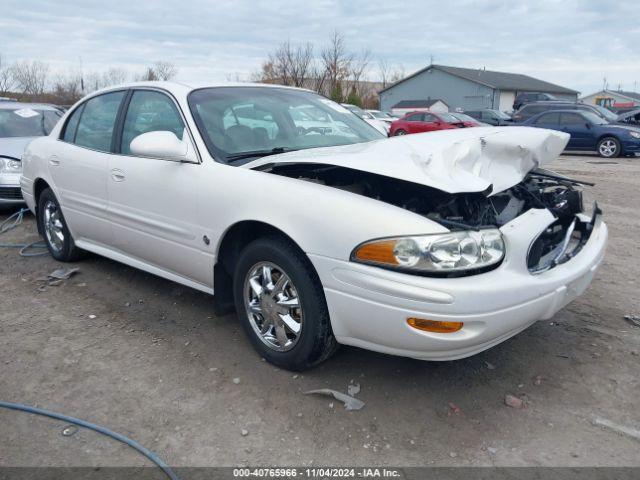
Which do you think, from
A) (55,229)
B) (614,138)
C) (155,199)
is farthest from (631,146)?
(155,199)

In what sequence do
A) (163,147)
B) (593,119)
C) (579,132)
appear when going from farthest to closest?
1. (593,119)
2. (579,132)
3. (163,147)

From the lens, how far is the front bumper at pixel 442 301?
248cm

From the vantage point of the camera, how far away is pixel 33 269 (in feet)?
17.0

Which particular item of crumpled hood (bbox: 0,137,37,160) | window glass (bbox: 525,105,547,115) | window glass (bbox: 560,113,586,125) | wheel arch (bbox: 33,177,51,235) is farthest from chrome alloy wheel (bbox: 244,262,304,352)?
window glass (bbox: 525,105,547,115)

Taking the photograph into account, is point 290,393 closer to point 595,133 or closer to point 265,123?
point 265,123

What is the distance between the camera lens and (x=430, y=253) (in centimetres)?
252

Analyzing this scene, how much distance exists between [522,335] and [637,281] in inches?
64.1

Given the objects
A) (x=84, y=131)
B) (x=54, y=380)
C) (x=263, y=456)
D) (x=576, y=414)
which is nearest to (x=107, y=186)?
(x=84, y=131)

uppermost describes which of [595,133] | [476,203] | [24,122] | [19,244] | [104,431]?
[24,122]

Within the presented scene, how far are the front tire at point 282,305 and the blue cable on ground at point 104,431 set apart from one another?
2.90 feet

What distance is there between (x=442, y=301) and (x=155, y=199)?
209 cm

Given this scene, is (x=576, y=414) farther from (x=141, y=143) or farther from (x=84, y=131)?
(x=84, y=131)

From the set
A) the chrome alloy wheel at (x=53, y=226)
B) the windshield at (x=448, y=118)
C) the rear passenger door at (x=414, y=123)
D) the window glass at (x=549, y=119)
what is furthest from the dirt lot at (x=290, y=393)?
the windshield at (x=448, y=118)

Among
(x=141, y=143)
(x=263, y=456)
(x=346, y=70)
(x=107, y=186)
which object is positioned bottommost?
(x=263, y=456)
